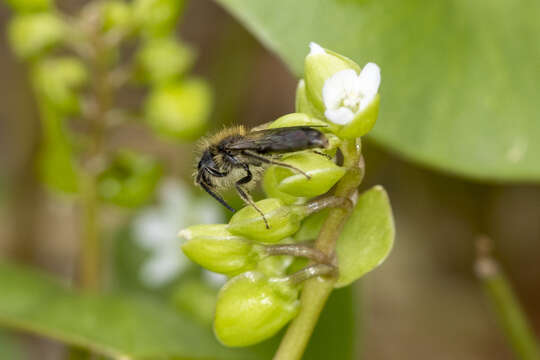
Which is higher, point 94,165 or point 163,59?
point 163,59

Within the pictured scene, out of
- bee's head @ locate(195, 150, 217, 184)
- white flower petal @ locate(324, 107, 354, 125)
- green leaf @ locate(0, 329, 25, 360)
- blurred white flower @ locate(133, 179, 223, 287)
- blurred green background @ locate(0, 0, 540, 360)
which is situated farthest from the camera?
blurred green background @ locate(0, 0, 540, 360)

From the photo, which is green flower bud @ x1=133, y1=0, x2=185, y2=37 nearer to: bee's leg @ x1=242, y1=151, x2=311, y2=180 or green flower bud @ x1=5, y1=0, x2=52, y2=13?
green flower bud @ x1=5, y1=0, x2=52, y2=13

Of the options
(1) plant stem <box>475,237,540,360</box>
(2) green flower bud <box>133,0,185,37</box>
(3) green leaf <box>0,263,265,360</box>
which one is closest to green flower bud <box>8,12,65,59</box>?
(2) green flower bud <box>133,0,185,37</box>

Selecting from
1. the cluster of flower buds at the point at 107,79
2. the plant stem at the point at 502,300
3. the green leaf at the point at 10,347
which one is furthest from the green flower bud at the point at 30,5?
the green leaf at the point at 10,347

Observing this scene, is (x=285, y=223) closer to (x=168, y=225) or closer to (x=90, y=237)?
→ (x=90, y=237)

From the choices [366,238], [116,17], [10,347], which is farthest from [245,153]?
[10,347]

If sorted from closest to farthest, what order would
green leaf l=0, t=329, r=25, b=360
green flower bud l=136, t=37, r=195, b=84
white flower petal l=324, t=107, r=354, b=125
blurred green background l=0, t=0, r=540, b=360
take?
white flower petal l=324, t=107, r=354, b=125, green flower bud l=136, t=37, r=195, b=84, green leaf l=0, t=329, r=25, b=360, blurred green background l=0, t=0, r=540, b=360

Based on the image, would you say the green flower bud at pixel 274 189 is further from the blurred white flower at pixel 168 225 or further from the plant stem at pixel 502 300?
the blurred white flower at pixel 168 225

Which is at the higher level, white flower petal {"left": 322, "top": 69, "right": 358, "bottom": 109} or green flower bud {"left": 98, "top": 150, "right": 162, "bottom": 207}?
white flower petal {"left": 322, "top": 69, "right": 358, "bottom": 109}
